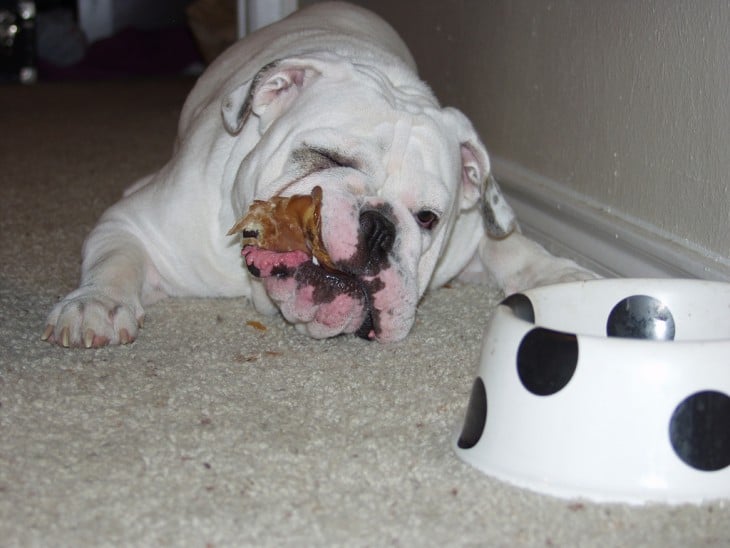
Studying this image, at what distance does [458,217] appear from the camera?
1.97 metres

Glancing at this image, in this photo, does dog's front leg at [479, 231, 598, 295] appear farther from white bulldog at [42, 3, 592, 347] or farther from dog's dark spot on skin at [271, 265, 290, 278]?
dog's dark spot on skin at [271, 265, 290, 278]

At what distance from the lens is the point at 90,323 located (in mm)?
1569

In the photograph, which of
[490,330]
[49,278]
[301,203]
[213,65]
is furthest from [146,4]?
[490,330]

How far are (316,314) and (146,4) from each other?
17.1 ft

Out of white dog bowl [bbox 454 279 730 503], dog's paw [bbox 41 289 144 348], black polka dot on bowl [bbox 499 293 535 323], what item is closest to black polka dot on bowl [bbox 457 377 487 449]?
white dog bowl [bbox 454 279 730 503]

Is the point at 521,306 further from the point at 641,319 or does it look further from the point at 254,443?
the point at 254,443

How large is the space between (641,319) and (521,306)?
6.5 inches

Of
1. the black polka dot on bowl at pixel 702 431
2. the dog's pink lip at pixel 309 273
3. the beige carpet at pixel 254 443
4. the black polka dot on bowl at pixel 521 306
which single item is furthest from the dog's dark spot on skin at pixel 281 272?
the black polka dot on bowl at pixel 702 431

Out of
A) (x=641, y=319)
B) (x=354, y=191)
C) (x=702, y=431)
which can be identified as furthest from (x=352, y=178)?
(x=702, y=431)

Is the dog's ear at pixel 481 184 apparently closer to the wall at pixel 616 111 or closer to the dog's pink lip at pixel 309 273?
the wall at pixel 616 111

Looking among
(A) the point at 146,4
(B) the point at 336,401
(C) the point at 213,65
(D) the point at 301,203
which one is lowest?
(A) the point at 146,4

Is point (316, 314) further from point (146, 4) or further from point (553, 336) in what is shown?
point (146, 4)

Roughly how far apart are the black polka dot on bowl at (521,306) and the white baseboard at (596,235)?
0.40 meters

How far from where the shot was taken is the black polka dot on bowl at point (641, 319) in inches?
53.5
